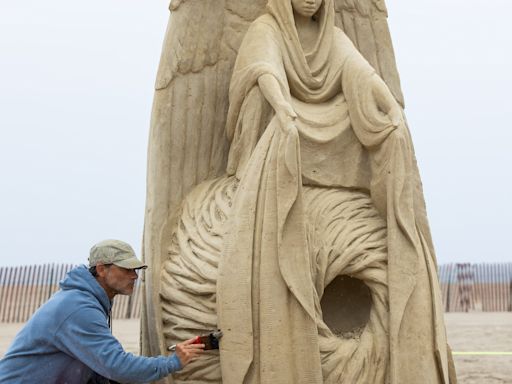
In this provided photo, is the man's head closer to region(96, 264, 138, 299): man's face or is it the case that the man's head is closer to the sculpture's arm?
region(96, 264, 138, 299): man's face

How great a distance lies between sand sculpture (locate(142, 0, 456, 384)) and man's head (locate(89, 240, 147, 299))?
0.76 metres

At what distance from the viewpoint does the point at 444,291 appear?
17391mm

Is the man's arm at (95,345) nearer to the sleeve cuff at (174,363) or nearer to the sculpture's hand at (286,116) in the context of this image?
the sleeve cuff at (174,363)

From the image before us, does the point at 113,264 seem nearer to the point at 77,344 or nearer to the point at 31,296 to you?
the point at 77,344

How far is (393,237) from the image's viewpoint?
448cm

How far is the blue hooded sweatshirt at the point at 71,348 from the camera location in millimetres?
3359

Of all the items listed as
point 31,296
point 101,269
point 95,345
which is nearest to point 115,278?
point 101,269

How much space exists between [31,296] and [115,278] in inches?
499

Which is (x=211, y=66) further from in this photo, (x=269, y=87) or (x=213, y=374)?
(x=213, y=374)

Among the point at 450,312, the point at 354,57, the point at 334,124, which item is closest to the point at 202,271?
the point at 334,124

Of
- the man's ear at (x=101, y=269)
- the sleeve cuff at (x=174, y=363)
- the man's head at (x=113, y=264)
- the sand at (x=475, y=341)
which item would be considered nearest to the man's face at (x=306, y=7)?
the man's head at (x=113, y=264)

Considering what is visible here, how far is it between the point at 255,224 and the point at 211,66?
1.19 metres

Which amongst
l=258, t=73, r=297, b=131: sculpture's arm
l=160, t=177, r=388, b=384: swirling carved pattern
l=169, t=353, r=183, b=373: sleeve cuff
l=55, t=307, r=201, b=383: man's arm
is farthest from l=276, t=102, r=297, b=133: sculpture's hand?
l=55, t=307, r=201, b=383: man's arm

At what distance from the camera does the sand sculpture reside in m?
4.23
